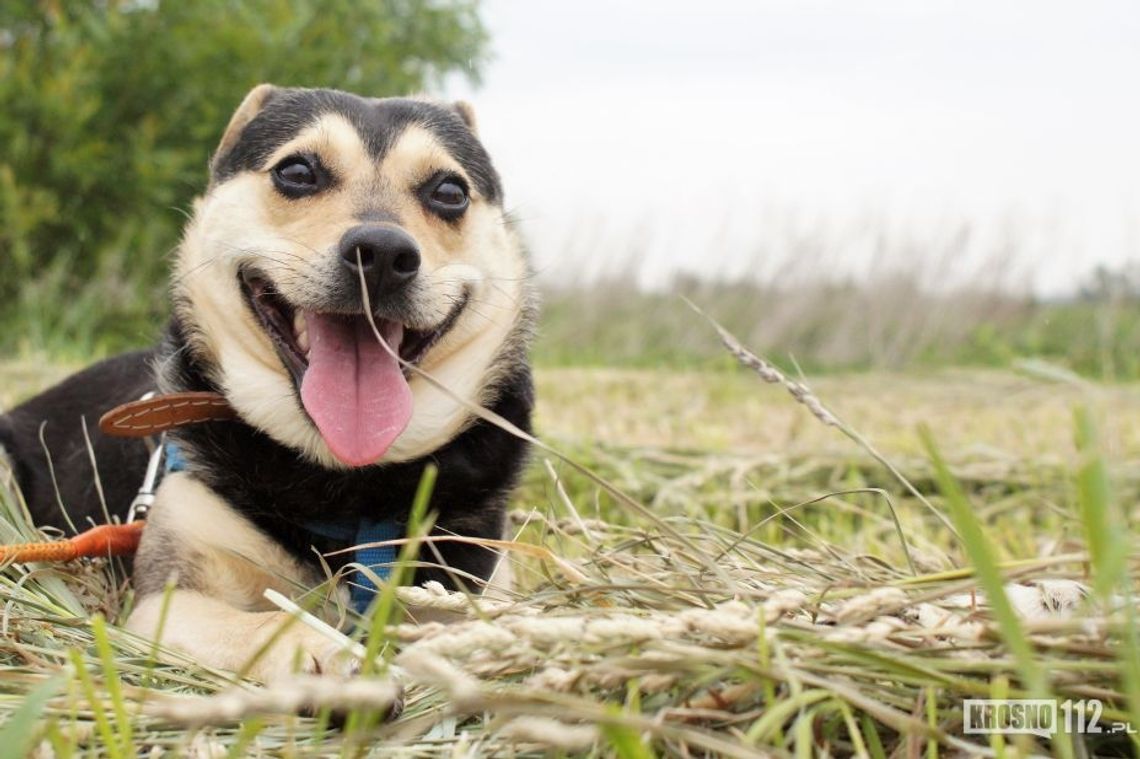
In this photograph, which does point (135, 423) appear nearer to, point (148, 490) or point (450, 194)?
point (148, 490)

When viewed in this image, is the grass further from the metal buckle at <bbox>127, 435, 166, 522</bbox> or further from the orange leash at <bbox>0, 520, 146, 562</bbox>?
the metal buckle at <bbox>127, 435, 166, 522</bbox>

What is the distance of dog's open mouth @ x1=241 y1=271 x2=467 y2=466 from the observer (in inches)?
95.6

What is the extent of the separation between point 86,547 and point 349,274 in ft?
2.77

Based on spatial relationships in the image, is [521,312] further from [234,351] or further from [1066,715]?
[1066,715]

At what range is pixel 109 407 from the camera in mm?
3232

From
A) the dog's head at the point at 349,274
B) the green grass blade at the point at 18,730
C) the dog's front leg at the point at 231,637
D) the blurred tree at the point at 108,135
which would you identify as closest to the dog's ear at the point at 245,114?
the dog's head at the point at 349,274

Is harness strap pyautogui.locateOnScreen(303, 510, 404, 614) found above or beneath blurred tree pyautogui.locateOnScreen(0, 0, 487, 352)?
beneath

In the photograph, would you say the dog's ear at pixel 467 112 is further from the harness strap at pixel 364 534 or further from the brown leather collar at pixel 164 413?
the harness strap at pixel 364 534

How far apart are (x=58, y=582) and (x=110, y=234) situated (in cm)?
773

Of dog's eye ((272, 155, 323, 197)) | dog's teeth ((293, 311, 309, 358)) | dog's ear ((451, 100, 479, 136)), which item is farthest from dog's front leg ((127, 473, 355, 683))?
dog's ear ((451, 100, 479, 136))

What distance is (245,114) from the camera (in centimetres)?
306

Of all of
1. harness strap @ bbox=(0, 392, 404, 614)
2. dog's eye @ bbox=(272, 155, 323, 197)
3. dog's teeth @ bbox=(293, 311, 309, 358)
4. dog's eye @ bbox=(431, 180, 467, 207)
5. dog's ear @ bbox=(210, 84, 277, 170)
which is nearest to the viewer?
harness strap @ bbox=(0, 392, 404, 614)

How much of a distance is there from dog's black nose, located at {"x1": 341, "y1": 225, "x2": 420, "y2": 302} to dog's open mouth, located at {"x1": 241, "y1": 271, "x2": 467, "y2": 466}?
0.48ft

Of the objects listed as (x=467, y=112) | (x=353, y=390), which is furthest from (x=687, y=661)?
(x=467, y=112)
